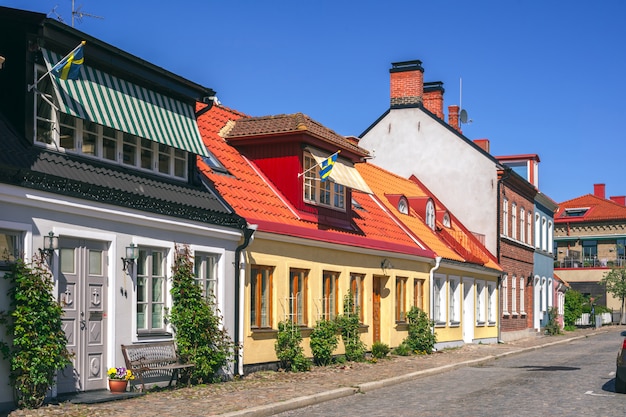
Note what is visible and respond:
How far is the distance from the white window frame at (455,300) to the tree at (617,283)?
132 feet

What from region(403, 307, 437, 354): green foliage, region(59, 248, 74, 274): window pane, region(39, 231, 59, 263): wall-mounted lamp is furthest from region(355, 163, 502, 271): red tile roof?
region(39, 231, 59, 263): wall-mounted lamp

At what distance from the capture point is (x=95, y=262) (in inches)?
558

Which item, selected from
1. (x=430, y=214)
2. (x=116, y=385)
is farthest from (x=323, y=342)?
(x=430, y=214)

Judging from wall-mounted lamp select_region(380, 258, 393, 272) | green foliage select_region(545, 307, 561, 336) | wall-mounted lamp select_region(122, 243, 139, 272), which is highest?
wall-mounted lamp select_region(122, 243, 139, 272)

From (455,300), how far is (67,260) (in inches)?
790

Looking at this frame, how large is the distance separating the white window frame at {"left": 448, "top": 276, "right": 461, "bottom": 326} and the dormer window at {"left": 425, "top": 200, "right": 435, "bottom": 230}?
2.24 m

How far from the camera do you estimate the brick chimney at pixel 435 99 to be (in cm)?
4078

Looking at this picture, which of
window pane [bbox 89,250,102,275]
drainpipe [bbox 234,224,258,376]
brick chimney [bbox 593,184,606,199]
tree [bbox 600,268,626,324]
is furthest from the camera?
brick chimney [bbox 593,184,606,199]

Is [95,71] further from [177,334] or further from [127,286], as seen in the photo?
[177,334]

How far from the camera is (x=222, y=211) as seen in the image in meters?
17.3

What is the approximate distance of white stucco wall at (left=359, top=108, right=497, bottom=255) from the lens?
120ft

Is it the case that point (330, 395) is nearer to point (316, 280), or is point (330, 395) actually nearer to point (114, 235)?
point (114, 235)

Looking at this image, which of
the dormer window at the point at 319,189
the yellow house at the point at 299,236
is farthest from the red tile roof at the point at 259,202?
the dormer window at the point at 319,189

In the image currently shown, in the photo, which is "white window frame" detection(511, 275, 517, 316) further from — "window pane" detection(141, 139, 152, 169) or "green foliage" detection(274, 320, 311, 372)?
"window pane" detection(141, 139, 152, 169)
